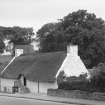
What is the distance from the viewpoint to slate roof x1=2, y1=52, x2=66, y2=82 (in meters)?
39.6

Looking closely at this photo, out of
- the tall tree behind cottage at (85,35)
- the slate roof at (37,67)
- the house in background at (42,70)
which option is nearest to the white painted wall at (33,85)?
the house in background at (42,70)

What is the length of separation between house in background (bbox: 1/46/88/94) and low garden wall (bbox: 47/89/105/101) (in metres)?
2.44

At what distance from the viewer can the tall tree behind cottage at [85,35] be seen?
58938 mm

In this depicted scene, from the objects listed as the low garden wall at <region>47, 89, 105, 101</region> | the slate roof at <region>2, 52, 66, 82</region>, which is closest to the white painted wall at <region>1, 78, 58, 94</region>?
the slate roof at <region>2, 52, 66, 82</region>

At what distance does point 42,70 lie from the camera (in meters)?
41.3

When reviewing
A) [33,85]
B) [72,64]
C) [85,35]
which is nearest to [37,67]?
[33,85]

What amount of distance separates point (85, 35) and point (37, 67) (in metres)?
18.1

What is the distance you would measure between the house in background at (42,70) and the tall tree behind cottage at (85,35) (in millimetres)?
13465

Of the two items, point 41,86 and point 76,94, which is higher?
point 41,86

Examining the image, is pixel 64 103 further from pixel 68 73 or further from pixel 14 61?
pixel 14 61

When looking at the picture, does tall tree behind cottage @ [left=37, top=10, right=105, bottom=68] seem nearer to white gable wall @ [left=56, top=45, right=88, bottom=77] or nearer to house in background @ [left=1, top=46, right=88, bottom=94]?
house in background @ [left=1, top=46, right=88, bottom=94]

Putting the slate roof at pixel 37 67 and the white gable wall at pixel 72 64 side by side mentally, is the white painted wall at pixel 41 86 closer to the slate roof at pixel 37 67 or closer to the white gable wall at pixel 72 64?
the slate roof at pixel 37 67

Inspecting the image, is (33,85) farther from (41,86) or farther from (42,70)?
(42,70)

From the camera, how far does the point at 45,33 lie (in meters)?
77.9
